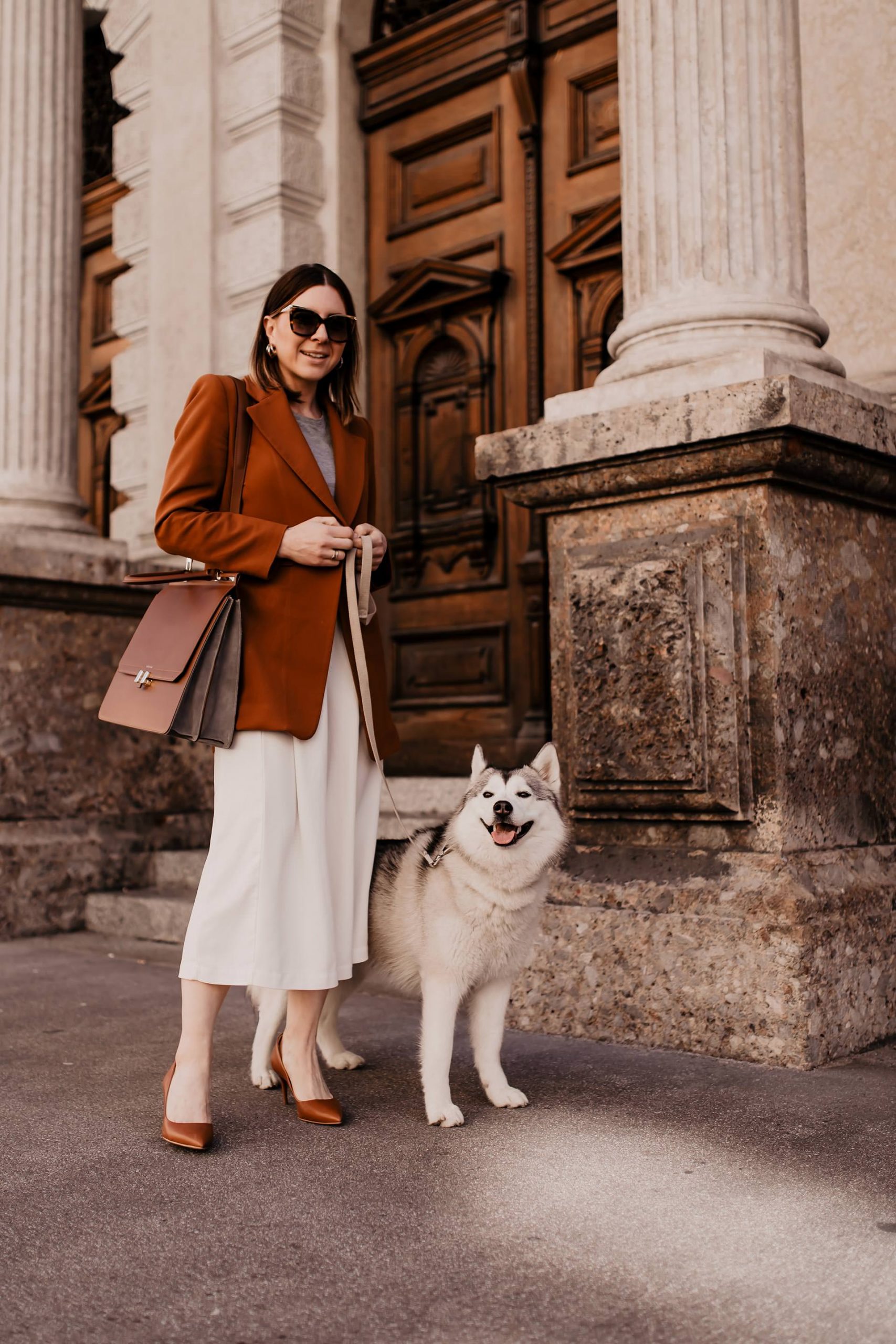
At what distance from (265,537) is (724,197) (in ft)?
6.97

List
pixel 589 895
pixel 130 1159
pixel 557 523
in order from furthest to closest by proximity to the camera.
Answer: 1. pixel 557 523
2. pixel 589 895
3. pixel 130 1159

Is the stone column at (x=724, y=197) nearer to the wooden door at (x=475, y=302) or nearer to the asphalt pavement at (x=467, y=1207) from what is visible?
the wooden door at (x=475, y=302)

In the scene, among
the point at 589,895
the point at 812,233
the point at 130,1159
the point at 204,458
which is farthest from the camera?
the point at 812,233

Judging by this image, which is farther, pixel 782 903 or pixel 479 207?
pixel 479 207

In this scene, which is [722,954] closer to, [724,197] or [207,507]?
[207,507]

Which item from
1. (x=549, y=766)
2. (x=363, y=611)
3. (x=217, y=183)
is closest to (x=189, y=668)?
(x=363, y=611)

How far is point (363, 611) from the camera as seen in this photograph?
311 centimetres

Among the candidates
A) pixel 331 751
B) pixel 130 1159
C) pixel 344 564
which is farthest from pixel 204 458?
pixel 130 1159

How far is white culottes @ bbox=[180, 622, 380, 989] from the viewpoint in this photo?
2914mm

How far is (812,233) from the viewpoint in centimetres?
523

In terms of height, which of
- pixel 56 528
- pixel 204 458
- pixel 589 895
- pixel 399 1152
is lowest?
pixel 399 1152

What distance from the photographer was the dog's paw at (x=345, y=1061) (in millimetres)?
3592

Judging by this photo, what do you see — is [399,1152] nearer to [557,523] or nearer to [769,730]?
[769,730]

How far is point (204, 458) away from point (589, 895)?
1865mm
